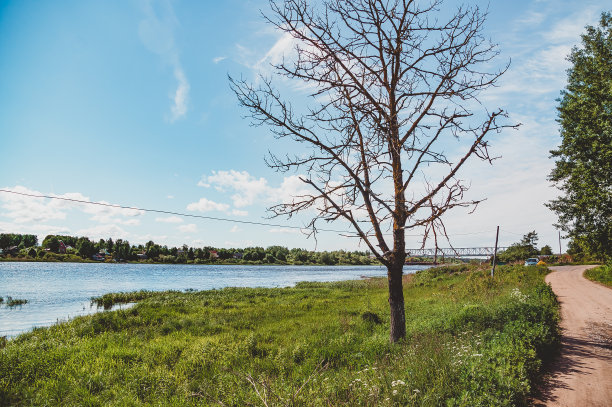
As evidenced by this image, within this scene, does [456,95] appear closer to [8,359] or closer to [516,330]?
[516,330]

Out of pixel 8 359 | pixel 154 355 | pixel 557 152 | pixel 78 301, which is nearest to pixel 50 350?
pixel 8 359

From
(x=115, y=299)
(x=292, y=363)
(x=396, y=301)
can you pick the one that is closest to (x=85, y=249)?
(x=115, y=299)

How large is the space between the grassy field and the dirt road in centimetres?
47

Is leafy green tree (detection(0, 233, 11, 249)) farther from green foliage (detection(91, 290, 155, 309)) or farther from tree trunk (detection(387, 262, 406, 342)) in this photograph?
tree trunk (detection(387, 262, 406, 342))

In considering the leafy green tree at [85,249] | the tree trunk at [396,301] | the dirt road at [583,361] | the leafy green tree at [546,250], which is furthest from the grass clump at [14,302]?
the leafy green tree at [85,249]

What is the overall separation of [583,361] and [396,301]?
512 cm

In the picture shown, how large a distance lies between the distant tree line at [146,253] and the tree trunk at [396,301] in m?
95.0

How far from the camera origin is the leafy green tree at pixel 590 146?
16969 millimetres

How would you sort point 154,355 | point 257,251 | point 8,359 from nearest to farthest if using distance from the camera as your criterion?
point 8,359 → point 154,355 → point 257,251

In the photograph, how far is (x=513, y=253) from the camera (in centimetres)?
7006

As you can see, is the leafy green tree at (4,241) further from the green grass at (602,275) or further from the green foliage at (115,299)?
the green grass at (602,275)

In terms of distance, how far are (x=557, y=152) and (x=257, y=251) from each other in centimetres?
13206

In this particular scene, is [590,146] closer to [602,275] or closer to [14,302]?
[602,275]

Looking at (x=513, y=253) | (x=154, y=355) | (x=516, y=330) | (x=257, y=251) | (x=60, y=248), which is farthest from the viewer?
(x=257, y=251)
